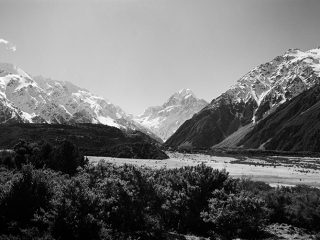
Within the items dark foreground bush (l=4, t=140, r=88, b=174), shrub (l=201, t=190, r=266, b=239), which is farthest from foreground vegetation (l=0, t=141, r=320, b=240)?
dark foreground bush (l=4, t=140, r=88, b=174)

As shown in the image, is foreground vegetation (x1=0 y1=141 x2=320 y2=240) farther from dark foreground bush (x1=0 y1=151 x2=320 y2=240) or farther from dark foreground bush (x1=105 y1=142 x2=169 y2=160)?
dark foreground bush (x1=105 y1=142 x2=169 y2=160)

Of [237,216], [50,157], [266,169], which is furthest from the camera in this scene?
[266,169]

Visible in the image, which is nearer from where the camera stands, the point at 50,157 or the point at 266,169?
the point at 50,157

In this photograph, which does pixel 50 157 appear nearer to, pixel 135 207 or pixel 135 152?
pixel 135 207

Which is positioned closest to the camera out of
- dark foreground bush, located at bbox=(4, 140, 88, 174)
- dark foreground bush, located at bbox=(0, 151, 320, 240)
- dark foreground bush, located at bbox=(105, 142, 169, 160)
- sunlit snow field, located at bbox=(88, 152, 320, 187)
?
dark foreground bush, located at bbox=(0, 151, 320, 240)

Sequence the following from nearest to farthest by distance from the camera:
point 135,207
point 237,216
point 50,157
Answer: point 135,207
point 237,216
point 50,157

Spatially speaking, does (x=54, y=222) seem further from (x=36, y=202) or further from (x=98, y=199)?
(x=36, y=202)

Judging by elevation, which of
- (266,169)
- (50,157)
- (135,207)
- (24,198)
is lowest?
(24,198)

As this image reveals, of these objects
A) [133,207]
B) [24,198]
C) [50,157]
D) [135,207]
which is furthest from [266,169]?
[24,198]

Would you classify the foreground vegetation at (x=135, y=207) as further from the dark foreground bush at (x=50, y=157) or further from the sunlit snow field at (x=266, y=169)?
the dark foreground bush at (x=50, y=157)

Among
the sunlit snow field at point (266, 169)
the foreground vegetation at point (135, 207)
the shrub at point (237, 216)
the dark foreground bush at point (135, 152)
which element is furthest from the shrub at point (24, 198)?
the dark foreground bush at point (135, 152)
